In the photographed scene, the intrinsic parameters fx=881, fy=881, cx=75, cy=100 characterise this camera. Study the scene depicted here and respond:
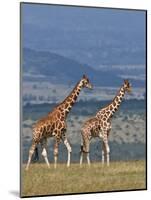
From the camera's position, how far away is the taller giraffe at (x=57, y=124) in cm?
949

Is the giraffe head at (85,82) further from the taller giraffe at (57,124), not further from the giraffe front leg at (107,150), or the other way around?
the giraffe front leg at (107,150)

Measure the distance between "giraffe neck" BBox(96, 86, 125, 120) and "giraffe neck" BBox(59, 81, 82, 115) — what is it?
1.21 feet

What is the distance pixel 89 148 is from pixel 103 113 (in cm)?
43

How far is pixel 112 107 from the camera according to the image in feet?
32.2

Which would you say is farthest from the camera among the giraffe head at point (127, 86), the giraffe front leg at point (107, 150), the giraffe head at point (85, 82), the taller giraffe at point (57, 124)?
the giraffe head at point (127, 86)

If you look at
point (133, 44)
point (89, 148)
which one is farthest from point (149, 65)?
point (89, 148)

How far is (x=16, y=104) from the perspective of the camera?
935cm

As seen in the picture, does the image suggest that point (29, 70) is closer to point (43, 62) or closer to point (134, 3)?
point (43, 62)

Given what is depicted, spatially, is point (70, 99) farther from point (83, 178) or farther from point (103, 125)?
point (83, 178)

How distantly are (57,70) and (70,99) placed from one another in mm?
345

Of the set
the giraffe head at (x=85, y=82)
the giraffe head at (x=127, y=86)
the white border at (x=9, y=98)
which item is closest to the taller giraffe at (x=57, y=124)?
the giraffe head at (x=85, y=82)

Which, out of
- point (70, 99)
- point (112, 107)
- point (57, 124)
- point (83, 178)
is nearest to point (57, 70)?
point (70, 99)

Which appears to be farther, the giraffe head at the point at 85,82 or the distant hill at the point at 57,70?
the giraffe head at the point at 85,82

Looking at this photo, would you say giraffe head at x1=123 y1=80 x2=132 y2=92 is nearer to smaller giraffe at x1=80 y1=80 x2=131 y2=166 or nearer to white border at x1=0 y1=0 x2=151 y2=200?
smaller giraffe at x1=80 y1=80 x2=131 y2=166
